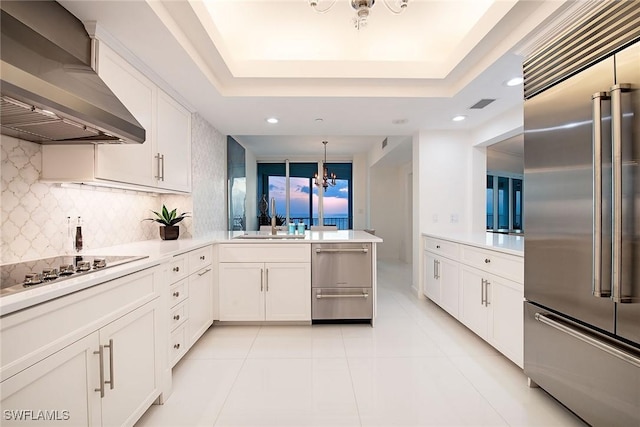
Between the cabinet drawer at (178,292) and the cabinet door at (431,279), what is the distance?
2.74 m

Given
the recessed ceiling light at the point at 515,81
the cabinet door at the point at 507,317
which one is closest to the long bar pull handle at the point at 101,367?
the cabinet door at the point at 507,317

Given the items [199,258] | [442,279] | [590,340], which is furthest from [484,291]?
[199,258]

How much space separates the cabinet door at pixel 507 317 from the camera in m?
2.10

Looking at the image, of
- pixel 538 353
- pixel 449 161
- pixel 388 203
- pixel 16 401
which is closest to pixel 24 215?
pixel 16 401

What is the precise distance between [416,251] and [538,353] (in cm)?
245

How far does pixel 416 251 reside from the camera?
13.9 ft

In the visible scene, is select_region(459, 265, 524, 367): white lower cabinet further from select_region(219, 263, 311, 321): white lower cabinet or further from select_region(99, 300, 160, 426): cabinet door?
select_region(99, 300, 160, 426): cabinet door

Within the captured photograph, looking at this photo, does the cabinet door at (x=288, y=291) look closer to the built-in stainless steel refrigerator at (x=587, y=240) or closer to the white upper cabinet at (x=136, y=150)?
the white upper cabinet at (x=136, y=150)

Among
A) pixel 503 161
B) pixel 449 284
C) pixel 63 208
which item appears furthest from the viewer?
pixel 503 161

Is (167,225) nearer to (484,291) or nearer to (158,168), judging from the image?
(158,168)

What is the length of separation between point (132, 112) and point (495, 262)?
9.69 ft

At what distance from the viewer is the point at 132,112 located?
213 cm

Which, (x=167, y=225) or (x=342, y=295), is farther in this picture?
(x=342, y=295)

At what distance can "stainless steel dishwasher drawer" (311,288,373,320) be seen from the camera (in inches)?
120
